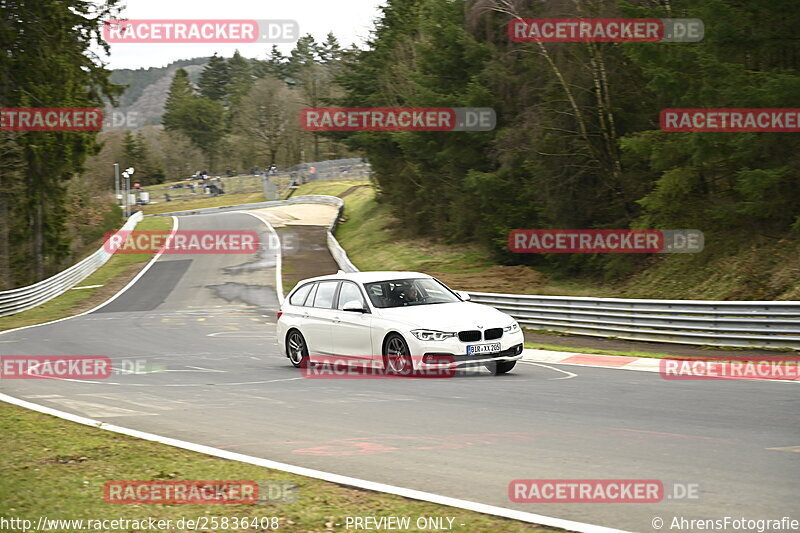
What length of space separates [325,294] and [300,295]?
2.93 ft

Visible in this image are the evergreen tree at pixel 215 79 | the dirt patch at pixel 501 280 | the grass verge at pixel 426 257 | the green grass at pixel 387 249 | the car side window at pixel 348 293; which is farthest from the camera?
the evergreen tree at pixel 215 79

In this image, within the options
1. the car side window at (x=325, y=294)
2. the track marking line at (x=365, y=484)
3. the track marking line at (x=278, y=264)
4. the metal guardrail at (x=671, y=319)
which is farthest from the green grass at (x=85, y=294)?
the track marking line at (x=365, y=484)

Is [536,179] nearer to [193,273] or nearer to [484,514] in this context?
[193,273]

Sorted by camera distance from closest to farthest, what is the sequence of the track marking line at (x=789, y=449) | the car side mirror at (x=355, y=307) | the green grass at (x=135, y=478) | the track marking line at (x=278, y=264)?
1. the green grass at (x=135, y=478)
2. the track marking line at (x=789, y=449)
3. the car side mirror at (x=355, y=307)
4. the track marking line at (x=278, y=264)

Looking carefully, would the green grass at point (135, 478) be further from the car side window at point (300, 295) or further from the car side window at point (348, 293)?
the car side window at point (300, 295)

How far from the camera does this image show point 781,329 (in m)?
16.3

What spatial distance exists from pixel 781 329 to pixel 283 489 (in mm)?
12329

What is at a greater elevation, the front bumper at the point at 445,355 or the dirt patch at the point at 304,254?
the dirt patch at the point at 304,254

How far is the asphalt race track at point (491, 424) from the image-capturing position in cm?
669

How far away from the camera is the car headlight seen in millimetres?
12977

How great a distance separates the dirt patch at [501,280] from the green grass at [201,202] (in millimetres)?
61692

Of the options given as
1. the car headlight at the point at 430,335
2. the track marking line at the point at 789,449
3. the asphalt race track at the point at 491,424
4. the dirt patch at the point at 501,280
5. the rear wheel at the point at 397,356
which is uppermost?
the dirt patch at the point at 501,280

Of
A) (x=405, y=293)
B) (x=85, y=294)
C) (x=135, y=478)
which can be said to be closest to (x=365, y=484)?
(x=135, y=478)

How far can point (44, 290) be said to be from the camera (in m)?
39.6
